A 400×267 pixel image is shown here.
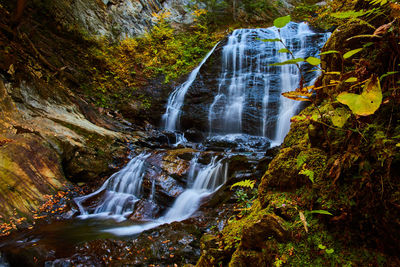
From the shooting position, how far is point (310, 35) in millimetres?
12984

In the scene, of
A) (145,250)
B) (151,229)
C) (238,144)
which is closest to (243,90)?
(238,144)

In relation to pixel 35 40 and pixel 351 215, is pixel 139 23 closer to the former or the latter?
pixel 35 40

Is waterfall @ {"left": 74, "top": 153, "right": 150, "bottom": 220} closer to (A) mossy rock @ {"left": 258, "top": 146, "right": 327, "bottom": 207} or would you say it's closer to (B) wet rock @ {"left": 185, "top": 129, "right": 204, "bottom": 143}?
(B) wet rock @ {"left": 185, "top": 129, "right": 204, "bottom": 143}

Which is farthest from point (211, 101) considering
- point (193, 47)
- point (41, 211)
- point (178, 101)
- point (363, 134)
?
point (363, 134)

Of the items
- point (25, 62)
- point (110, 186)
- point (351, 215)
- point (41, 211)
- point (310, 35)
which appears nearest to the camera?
point (351, 215)

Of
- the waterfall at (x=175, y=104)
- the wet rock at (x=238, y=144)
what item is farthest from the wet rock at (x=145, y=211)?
the waterfall at (x=175, y=104)

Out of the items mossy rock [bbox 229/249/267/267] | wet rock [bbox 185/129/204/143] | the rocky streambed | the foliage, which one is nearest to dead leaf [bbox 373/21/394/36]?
mossy rock [bbox 229/249/267/267]

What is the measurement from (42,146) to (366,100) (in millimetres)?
6860

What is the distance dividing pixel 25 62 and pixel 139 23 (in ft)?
32.3

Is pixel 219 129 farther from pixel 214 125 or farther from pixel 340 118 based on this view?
pixel 340 118

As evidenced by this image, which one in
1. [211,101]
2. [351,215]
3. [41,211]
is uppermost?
[211,101]

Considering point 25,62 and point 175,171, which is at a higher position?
point 25,62

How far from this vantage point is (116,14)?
13.9m

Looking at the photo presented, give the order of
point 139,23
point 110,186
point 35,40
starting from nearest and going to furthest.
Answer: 1. point 110,186
2. point 35,40
3. point 139,23
